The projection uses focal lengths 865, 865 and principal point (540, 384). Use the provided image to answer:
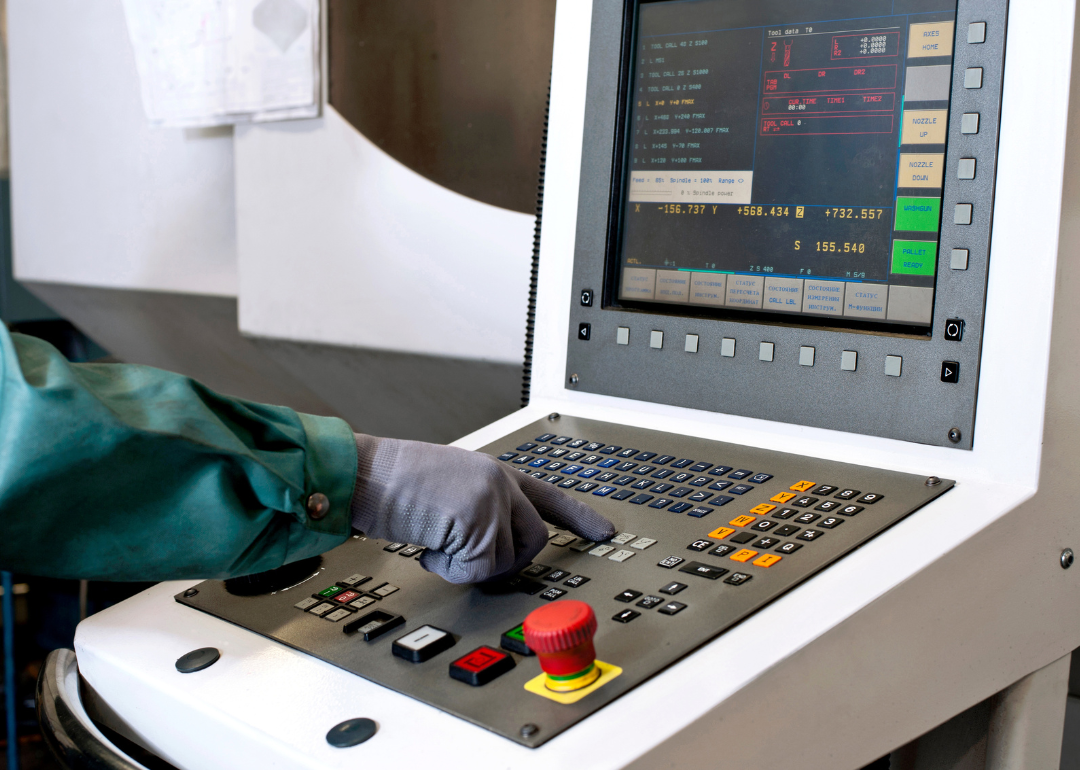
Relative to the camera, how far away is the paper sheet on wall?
4.26ft

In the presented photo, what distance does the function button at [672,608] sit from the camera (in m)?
0.52

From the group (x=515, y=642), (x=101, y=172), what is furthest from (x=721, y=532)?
(x=101, y=172)

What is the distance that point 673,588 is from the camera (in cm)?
54

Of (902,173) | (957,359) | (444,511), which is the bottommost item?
(444,511)

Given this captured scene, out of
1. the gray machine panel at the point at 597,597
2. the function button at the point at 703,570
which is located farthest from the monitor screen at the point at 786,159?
the function button at the point at 703,570

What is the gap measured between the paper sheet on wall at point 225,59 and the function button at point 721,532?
3.16ft

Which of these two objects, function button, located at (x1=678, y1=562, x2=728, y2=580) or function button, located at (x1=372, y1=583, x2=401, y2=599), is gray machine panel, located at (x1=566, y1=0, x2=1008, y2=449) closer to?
function button, located at (x1=678, y1=562, x2=728, y2=580)

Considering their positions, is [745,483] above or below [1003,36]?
below

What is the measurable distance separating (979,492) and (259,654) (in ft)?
1.65

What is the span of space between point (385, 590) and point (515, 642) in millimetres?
131

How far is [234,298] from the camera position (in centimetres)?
155

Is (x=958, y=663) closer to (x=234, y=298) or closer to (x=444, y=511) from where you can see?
(x=444, y=511)

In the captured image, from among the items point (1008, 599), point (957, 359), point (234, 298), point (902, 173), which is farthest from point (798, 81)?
point (234, 298)

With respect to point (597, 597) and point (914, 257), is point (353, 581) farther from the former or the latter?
point (914, 257)
